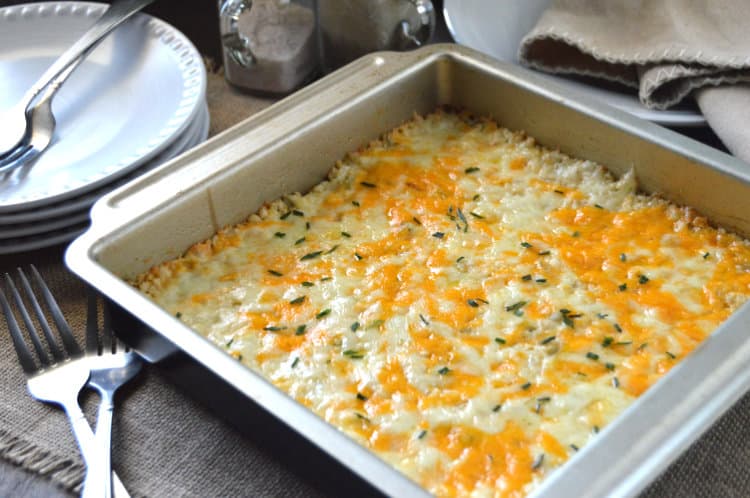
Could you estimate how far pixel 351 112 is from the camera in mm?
2104

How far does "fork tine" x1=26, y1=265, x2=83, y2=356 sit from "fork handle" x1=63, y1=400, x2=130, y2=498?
117 millimetres

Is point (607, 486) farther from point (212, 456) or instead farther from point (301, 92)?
point (301, 92)

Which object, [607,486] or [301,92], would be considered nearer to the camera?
[607,486]

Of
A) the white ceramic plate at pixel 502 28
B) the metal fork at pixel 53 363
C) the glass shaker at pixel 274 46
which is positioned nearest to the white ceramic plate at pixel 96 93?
the glass shaker at pixel 274 46

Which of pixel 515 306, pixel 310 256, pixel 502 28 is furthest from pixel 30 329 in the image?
pixel 502 28

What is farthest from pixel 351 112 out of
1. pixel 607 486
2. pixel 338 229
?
pixel 607 486

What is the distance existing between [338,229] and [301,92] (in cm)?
33

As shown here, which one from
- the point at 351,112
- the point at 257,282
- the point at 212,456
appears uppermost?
the point at 351,112

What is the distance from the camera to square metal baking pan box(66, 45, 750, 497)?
4.27ft

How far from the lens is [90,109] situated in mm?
2465

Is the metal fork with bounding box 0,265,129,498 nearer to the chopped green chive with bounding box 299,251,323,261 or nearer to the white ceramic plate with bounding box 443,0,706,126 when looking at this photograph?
the chopped green chive with bounding box 299,251,323,261

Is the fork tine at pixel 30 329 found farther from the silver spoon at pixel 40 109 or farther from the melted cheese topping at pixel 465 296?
the silver spoon at pixel 40 109

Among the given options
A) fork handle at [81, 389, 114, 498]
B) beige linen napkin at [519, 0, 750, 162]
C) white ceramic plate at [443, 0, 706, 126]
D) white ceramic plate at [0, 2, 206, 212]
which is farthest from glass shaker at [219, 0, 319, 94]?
fork handle at [81, 389, 114, 498]

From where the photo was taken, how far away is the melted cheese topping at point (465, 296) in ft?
4.98
